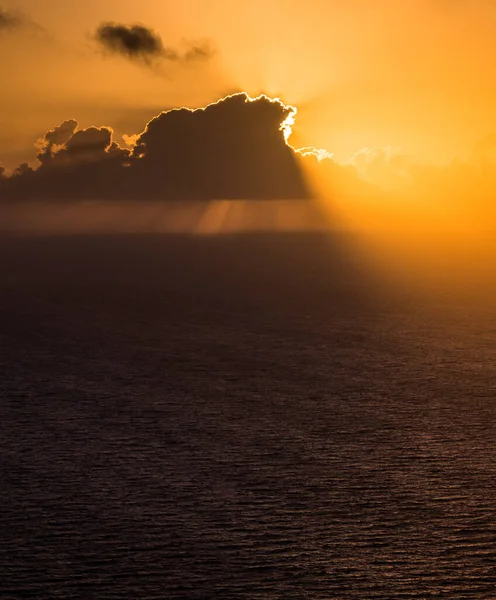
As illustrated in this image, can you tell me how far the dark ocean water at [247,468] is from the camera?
4659cm

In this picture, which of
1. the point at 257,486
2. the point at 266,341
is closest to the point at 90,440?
the point at 257,486

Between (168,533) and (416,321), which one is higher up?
(416,321)

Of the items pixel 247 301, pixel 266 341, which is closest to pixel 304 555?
pixel 266 341

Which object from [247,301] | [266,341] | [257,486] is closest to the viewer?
[257,486]

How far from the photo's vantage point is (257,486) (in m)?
58.5

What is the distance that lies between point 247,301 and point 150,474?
373ft

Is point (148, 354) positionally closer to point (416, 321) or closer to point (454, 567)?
point (416, 321)

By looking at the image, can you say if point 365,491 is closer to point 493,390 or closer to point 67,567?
point 67,567

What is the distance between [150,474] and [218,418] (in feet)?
53.1

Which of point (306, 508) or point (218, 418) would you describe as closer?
point (306, 508)

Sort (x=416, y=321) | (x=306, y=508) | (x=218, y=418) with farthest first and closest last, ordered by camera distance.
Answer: (x=416, y=321) → (x=218, y=418) → (x=306, y=508)

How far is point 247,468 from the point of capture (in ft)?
204

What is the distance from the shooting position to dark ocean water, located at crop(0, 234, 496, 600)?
4659cm

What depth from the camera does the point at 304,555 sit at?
48375 millimetres
